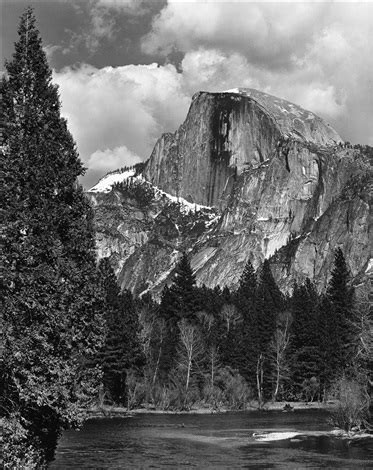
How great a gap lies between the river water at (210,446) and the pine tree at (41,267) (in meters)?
15.6

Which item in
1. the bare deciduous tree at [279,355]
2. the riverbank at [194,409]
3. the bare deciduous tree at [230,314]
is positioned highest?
the bare deciduous tree at [230,314]

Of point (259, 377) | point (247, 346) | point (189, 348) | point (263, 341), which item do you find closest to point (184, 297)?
point (263, 341)

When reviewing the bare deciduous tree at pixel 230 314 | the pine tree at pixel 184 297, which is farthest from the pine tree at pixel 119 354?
the bare deciduous tree at pixel 230 314

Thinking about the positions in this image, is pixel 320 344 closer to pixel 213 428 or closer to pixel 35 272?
pixel 213 428

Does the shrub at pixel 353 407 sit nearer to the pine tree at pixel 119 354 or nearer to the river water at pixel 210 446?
the river water at pixel 210 446

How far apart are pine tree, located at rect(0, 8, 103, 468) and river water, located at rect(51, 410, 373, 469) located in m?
15.6

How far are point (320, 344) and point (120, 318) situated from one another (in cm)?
3250

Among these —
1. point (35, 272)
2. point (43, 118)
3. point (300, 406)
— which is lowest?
point (300, 406)

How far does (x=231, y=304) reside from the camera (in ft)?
392

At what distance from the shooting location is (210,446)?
42.8m

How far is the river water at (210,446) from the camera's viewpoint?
34719mm

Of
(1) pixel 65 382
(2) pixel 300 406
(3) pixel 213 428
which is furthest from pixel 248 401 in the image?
(1) pixel 65 382

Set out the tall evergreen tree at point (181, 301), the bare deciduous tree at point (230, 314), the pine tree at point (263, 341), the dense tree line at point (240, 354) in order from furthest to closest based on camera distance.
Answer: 1. the bare deciduous tree at point (230, 314)
2. the tall evergreen tree at point (181, 301)
3. the pine tree at point (263, 341)
4. the dense tree line at point (240, 354)

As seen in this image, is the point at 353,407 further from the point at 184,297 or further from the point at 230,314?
the point at 230,314
